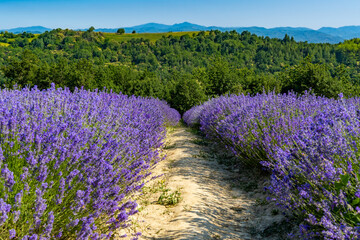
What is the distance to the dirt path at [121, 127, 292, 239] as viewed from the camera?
2.55 meters

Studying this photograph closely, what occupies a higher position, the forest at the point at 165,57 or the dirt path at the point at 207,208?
the forest at the point at 165,57

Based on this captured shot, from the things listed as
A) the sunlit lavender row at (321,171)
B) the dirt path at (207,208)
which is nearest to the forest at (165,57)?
the dirt path at (207,208)

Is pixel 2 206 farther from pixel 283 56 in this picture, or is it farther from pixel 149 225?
pixel 283 56

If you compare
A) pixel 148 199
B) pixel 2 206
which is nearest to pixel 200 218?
pixel 148 199

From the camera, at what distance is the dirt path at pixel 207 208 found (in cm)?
255

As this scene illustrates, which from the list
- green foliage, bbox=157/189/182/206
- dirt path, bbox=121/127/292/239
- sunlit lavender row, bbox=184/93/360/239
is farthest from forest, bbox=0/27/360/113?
sunlit lavender row, bbox=184/93/360/239

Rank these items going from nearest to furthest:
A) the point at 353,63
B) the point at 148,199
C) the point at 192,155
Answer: the point at 148,199, the point at 192,155, the point at 353,63

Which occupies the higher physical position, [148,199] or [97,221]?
[97,221]

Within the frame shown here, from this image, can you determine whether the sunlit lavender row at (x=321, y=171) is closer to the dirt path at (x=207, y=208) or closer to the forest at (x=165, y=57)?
the dirt path at (x=207, y=208)

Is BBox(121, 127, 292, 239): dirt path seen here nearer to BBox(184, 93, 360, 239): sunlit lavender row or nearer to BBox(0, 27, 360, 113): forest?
BBox(184, 93, 360, 239): sunlit lavender row

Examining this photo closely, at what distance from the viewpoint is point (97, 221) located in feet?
6.24

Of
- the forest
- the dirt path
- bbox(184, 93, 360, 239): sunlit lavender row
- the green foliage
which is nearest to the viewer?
bbox(184, 93, 360, 239): sunlit lavender row

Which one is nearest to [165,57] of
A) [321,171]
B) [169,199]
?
[169,199]

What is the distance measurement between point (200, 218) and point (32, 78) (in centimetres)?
2814
